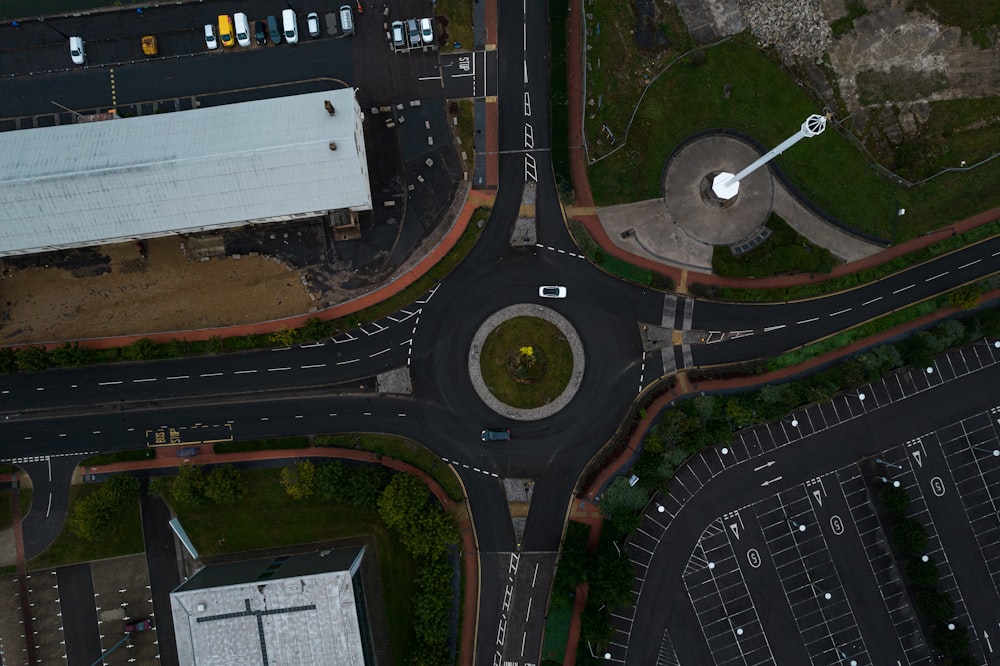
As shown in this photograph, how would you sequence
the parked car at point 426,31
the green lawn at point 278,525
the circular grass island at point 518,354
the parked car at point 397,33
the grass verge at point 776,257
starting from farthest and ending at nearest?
1. the circular grass island at point 518,354
2. the green lawn at point 278,525
3. the parked car at point 397,33
4. the parked car at point 426,31
5. the grass verge at point 776,257

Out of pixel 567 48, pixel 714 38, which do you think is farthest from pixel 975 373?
pixel 567 48

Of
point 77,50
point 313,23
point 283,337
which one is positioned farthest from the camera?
point 77,50

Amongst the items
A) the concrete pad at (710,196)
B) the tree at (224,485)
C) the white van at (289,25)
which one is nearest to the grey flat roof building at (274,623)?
the tree at (224,485)

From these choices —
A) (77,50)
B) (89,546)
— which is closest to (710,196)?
(77,50)

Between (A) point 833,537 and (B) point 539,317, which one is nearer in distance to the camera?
(A) point 833,537

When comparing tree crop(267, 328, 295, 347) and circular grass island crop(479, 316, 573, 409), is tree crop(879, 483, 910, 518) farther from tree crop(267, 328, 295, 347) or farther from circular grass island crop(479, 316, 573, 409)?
tree crop(267, 328, 295, 347)

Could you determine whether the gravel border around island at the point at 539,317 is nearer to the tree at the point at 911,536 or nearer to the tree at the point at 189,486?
the tree at the point at 189,486

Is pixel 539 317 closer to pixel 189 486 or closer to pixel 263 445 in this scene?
pixel 263 445
